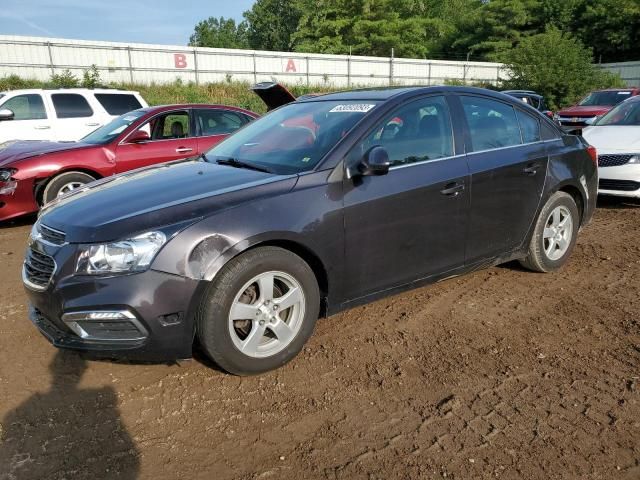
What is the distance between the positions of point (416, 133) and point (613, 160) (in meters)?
4.79

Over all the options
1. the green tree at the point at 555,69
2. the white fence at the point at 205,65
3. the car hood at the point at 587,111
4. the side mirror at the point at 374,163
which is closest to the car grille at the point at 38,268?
the side mirror at the point at 374,163

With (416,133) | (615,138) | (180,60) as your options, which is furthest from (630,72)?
(416,133)

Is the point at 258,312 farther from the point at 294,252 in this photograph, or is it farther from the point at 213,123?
the point at 213,123

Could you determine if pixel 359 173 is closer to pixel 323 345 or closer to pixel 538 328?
pixel 323 345

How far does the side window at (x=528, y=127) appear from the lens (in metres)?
4.36

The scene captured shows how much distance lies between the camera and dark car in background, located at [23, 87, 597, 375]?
107 inches

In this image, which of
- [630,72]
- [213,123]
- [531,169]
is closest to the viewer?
[531,169]

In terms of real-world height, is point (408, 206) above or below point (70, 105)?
below

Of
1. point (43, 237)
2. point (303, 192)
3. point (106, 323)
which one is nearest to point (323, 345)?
point (303, 192)

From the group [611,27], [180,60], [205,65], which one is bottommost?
[205,65]

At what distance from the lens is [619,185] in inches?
281

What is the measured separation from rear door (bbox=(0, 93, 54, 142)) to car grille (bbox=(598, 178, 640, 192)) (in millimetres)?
10227

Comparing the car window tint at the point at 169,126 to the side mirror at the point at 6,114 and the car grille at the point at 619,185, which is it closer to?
the side mirror at the point at 6,114

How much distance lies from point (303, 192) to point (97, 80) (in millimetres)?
25048
